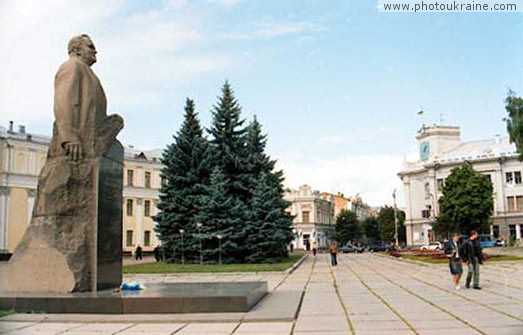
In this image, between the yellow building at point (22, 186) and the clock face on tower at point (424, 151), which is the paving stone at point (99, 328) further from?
the clock face on tower at point (424, 151)

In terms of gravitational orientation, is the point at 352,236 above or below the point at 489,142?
below

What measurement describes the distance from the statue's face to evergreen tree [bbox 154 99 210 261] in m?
21.9

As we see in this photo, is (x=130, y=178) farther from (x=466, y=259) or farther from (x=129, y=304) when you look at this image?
(x=129, y=304)

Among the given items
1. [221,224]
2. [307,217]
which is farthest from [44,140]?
[307,217]

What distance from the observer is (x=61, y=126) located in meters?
12.3

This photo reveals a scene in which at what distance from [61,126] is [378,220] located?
322 ft

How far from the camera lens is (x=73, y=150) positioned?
12.2 m

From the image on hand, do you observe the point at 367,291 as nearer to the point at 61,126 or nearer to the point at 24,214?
the point at 61,126

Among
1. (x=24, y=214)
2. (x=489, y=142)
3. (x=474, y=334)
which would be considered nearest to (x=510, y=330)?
(x=474, y=334)

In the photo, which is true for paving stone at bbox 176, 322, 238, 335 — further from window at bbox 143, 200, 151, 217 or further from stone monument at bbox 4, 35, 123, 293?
window at bbox 143, 200, 151, 217

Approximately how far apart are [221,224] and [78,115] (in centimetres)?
2096

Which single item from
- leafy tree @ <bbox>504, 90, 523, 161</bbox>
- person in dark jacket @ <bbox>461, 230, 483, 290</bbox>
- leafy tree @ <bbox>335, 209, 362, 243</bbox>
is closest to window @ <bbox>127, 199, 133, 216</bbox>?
leafy tree @ <bbox>504, 90, 523, 161</bbox>

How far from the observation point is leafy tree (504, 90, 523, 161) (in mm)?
44594

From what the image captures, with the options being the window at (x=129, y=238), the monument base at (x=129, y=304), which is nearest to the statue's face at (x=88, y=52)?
the monument base at (x=129, y=304)
